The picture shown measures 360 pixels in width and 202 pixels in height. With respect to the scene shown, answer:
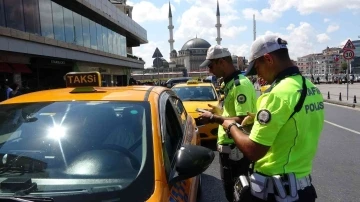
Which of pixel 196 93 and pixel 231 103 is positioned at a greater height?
pixel 231 103

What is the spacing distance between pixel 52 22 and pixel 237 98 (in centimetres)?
2111

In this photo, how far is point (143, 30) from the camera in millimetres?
53219

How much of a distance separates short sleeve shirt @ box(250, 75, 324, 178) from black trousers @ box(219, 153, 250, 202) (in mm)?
1196

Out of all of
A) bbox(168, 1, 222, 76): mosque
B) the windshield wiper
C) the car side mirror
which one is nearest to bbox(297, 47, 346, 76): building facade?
bbox(168, 1, 222, 76): mosque

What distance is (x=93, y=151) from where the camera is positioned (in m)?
2.37

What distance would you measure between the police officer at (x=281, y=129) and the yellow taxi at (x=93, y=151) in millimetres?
396

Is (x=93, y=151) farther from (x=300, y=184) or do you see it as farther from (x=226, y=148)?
(x=226, y=148)

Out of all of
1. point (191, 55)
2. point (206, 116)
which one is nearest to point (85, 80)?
point (206, 116)

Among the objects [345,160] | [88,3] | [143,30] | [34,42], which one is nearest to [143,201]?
[345,160]

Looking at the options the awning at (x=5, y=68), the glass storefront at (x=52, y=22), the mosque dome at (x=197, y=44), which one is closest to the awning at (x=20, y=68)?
the awning at (x=5, y=68)

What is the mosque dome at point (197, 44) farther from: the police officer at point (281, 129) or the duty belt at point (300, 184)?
the duty belt at point (300, 184)

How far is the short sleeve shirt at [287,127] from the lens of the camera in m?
1.96

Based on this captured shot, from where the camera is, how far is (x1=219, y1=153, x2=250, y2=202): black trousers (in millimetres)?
3365

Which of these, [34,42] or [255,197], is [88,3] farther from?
[255,197]
